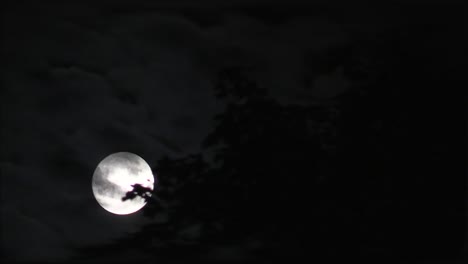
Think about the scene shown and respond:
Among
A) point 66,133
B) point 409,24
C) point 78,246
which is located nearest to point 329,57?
point 409,24

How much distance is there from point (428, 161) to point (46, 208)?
74.6 inches

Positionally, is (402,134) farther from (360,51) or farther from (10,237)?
(10,237)

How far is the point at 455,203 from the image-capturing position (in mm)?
2348

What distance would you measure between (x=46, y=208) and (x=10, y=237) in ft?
0.72

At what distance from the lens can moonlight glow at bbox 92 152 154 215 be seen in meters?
2.31

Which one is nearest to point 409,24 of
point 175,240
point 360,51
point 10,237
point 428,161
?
point 360,51

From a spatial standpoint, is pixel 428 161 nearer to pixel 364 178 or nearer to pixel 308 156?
pixel 364 178

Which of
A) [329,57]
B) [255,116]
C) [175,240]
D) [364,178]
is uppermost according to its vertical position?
[329,57]

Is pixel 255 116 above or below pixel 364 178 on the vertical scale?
above

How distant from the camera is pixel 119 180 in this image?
2318mm

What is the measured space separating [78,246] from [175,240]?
48 cm

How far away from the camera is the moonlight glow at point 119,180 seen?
2.31 m

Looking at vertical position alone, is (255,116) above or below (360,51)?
below

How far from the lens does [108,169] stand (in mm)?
2381
